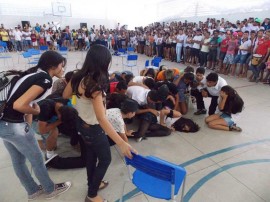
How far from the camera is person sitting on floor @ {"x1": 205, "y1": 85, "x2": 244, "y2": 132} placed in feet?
10.3

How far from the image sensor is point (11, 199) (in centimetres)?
192

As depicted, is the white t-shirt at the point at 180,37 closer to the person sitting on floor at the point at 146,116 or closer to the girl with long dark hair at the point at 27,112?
the person sitting on floor at the point at 146,116

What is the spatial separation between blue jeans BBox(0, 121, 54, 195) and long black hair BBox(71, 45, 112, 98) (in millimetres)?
591

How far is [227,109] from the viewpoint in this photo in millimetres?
3271

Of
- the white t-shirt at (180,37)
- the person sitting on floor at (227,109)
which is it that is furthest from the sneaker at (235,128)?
the white t-shirt at (180,37)

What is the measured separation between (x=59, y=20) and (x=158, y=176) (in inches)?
719

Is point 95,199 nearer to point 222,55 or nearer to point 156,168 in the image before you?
point 156,168

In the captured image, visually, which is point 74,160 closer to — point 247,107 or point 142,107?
point 142,107

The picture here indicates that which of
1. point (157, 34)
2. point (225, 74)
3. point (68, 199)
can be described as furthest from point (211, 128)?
point (157, 34)

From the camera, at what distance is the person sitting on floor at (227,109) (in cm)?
314

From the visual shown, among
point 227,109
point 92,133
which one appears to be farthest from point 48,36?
point 92,133

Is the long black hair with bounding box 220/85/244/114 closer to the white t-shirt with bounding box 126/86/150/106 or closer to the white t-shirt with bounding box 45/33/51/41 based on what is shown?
the white t-shirt with bounding box 126/86/150/106

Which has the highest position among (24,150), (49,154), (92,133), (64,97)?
(64,97)

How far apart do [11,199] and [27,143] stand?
32.5 inches
